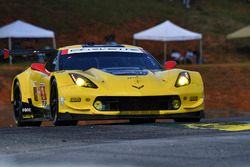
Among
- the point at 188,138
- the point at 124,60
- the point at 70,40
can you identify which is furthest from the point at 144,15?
the point at 188,138

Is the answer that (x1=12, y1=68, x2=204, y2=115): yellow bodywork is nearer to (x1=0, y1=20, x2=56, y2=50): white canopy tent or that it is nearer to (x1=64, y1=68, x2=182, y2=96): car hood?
(x1=64, y1=68, x2=182, y2=96): car hood

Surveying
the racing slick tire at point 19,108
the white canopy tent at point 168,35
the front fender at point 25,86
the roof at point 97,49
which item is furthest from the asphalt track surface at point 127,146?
the white canopy tent at point 168,35

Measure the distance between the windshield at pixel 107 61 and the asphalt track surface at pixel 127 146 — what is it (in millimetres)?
1853

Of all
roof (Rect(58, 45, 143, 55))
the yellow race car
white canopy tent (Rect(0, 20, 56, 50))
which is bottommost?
white canopy tent (Rect(0, 20, 56, 50))

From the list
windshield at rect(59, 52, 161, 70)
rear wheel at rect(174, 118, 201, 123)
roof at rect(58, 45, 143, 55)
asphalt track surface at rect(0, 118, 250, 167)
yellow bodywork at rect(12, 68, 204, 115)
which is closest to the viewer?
asphalt track surface at rect(0, 118, 250, 167)

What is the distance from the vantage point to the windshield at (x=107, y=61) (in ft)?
41.5

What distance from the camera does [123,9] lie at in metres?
48.9

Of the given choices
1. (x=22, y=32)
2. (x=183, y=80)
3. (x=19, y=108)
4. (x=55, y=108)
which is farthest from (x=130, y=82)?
(x=22, y=32)

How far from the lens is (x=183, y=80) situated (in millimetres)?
11938

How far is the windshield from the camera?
12.6 meters

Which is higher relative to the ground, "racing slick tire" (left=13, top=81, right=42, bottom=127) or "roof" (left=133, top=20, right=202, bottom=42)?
"racing slick tire" (left=13, top=81, right=42, bottom=127)

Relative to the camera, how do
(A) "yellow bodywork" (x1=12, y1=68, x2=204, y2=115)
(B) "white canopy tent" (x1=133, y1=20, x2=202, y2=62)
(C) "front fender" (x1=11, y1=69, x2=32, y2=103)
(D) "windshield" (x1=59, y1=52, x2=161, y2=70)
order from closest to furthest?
1. (A) "yellow bodywork" (x1=12, y1=68, x2=204, y2=115)
2. (D) "windshield" (x1=59, y1=52, x2=161, y2=70)
3. (C) "front fender" (x1=11, y1=69, x2=32, y2=103)
4. (B) "white canopy tent" (x1=133, y1=20, x2=202, y2=62)

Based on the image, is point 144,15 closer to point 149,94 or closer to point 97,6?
point 97,6

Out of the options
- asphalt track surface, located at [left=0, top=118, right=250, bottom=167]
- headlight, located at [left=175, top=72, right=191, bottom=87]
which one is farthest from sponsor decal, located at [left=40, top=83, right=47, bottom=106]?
headlight, located at [left=175, top=72, right=191, bottom=87]
